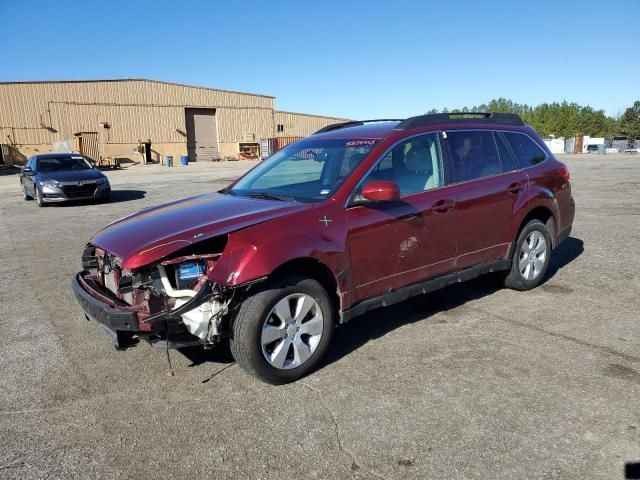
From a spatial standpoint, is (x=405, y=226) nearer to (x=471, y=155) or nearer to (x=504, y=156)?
(x=471, y=155)

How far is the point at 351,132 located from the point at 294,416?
2.69 m

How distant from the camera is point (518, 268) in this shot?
17.3ft

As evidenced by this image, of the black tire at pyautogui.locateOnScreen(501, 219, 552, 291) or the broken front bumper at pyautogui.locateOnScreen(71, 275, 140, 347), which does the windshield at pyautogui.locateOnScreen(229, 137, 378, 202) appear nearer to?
the broken front bumper at pyautogui.locateOnScreen(71, 275, 140, 347)

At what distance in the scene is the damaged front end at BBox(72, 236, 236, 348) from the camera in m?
3.21

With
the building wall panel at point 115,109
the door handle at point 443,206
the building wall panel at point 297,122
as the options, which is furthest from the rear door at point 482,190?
the building wall panel at point 297,122

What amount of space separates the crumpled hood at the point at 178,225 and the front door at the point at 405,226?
546 millimetres

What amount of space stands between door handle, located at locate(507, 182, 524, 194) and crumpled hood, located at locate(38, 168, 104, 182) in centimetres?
1256

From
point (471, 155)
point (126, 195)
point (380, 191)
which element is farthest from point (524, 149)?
point (126, 195)

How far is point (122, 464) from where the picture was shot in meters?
2.70

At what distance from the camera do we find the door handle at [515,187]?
5.02 meters

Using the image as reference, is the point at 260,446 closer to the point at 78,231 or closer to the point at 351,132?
the point at 351,132

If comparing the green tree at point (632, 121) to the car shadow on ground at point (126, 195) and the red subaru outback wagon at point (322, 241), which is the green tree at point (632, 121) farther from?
the red subaru outback wagon at point (322, 241)

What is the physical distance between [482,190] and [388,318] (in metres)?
1.48

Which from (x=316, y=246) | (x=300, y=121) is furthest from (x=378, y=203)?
(x=300, y=121)
